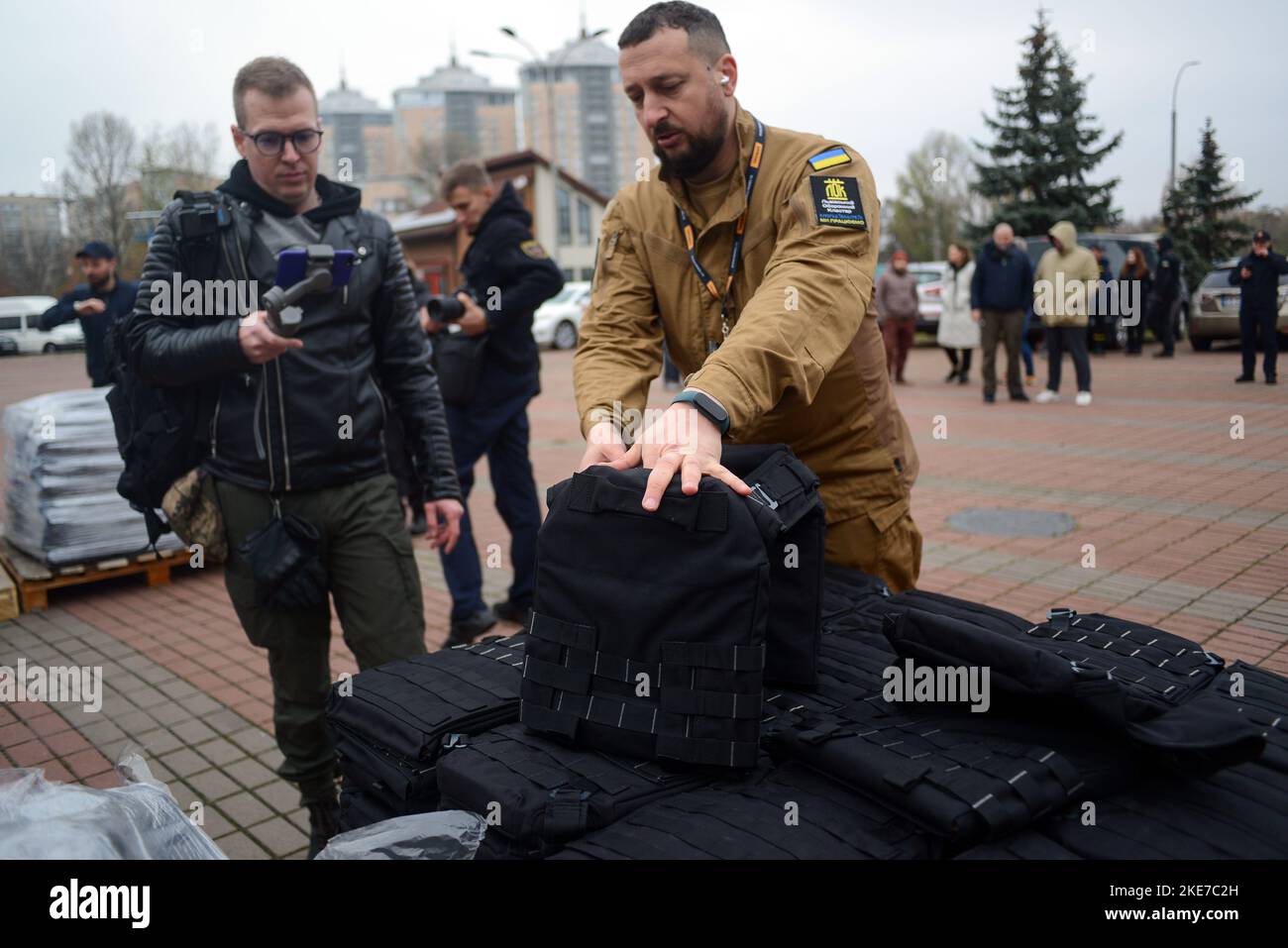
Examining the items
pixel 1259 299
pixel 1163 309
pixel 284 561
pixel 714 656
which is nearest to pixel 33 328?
pixel 284 561

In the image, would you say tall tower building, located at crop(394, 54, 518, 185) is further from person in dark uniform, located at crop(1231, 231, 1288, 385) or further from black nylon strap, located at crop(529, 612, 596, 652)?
black nylon strap, located at crop(529, 612, 596, 652)

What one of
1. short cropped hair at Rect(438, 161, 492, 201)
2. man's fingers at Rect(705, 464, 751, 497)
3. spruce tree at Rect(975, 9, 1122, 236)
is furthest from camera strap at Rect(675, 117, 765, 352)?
spruce tree at Rect(975, 9, 1122, 236)

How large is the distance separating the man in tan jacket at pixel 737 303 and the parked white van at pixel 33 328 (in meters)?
3.75

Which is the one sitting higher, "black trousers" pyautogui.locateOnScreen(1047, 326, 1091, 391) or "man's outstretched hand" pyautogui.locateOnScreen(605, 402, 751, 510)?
"man's outstretched hand" pyautogui.locateOnScreen(605, 402, 751, 510)

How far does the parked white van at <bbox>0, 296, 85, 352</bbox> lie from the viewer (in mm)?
5578

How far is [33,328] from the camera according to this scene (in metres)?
6.51

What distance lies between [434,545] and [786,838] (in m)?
2.07

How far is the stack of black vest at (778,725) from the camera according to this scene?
4.45 feet

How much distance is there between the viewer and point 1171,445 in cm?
805

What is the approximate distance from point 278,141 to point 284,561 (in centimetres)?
115

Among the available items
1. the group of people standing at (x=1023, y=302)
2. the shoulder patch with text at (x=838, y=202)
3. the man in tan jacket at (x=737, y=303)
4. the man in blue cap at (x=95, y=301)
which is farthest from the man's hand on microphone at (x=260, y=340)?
the group of people standing at (x=1023, y=302)

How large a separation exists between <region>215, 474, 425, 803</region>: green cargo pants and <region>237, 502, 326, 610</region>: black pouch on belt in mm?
63

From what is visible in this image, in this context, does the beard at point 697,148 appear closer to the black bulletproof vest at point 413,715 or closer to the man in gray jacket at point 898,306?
the black bulletproof vest at point 413,715
